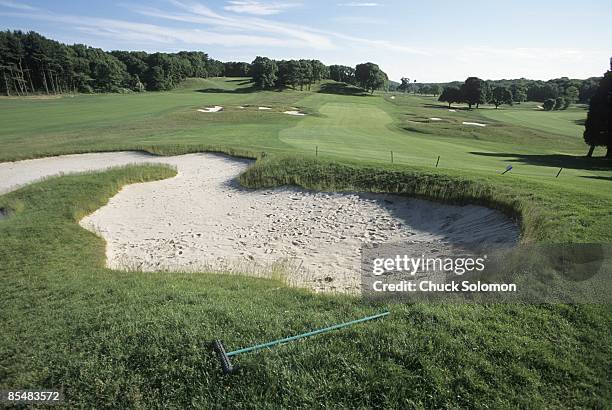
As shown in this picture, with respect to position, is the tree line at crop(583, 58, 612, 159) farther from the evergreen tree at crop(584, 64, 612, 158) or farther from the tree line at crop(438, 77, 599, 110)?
the tree line at crop(438, 77, 599, 110)

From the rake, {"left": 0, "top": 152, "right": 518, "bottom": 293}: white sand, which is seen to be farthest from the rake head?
{"left": 0, "top": 152, "right": 518, "bottom": 293}: white sand

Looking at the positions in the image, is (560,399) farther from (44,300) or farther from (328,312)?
(44,300)

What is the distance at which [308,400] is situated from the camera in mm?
4500

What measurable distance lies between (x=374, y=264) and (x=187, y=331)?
6159mm

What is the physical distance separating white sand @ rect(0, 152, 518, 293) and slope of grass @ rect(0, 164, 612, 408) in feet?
10.1

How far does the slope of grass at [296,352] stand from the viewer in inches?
177

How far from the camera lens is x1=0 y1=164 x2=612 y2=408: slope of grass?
177 inches

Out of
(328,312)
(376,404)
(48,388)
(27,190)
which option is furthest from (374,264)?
(27,190)

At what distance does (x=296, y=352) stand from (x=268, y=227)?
28.7ft

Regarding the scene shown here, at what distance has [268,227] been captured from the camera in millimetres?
13766

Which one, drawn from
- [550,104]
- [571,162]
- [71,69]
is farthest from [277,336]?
[550,104]

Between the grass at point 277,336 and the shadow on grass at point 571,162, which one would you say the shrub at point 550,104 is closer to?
the shadow on grass at point 571,162

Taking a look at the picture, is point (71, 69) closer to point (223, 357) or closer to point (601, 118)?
point (601, 118)

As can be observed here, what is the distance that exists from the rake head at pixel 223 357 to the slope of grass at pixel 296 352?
0.10 metres
